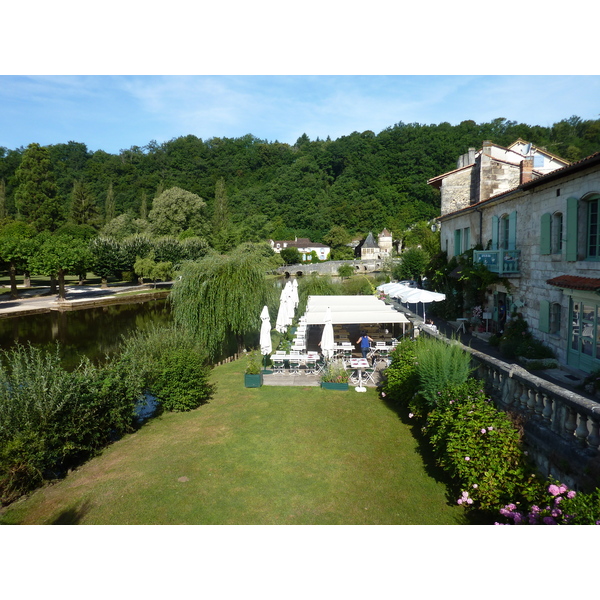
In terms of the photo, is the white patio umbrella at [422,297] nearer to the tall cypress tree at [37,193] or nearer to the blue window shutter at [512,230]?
the blue window shutter at [512,230]

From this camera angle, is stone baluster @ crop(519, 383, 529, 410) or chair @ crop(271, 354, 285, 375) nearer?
stone baluster @ crop(519, 383, 529, 410)

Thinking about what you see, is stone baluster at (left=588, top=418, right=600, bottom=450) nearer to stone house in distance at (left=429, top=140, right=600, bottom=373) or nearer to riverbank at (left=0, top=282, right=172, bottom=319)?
stone house in distance at (left=429, top=140, right=600, bottom=373)

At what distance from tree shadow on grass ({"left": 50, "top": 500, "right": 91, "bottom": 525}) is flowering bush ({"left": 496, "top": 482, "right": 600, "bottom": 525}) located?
592 centimetres

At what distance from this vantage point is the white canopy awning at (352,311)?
504 inches

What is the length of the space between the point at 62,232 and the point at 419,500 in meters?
54.1

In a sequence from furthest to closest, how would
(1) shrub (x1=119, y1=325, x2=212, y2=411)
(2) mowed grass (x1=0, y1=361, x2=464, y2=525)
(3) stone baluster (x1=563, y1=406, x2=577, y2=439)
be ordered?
1. (1) shrub (x1=119, y1=325, x2=212, y2=411)
2. (2) mowed grass (x1=0, y1=361, x2=464, y2=525)
3. (3) stone baluster (x1=563, y1=406, x2=577, y2=439)

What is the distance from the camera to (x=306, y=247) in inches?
3369

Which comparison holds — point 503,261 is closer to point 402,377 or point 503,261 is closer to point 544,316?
point 544,316

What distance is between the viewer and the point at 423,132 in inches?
3730

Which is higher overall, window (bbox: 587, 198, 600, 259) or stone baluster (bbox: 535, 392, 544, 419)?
window (bbox: 587, 198, 600, 259)

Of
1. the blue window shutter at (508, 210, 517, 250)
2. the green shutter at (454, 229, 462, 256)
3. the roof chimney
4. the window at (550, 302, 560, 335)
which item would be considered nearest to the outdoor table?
the window at (550, 302, 560, 335)

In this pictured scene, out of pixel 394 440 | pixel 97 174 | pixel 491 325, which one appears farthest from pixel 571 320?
pixel 97 174

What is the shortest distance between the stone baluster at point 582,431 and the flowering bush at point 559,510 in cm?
82

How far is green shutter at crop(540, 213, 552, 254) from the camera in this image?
12145 mm
